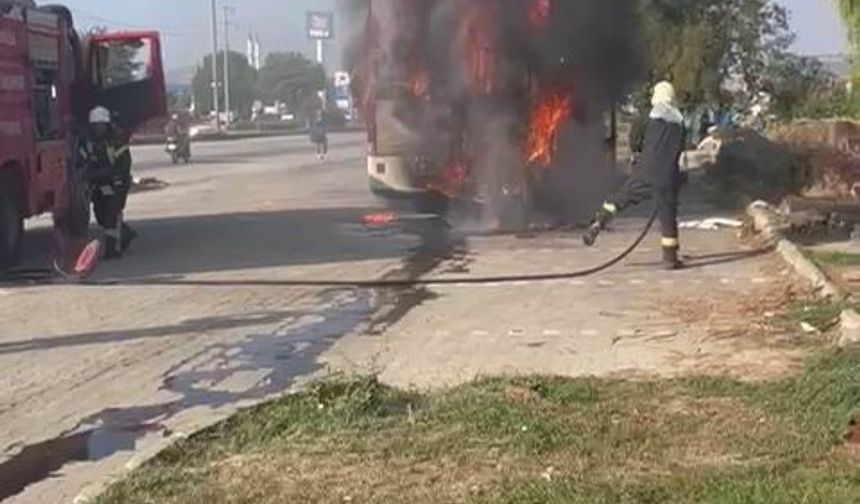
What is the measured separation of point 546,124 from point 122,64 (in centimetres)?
523

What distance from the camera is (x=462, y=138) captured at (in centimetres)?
1692

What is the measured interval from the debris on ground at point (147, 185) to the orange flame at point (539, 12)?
1242cm

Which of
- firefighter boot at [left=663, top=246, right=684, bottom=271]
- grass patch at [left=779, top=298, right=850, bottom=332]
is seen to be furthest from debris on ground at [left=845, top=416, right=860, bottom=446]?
firefighter boot at [left=663, top=246, right=684, bottom=271]

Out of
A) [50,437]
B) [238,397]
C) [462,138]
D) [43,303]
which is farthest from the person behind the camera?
[462,138]

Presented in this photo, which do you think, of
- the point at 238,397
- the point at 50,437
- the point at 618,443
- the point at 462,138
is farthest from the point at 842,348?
the point at 462,138

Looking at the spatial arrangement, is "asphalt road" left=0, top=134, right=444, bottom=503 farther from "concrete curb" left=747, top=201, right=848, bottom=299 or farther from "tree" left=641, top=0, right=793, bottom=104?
"tree" left=641, top=0, right=793, bottom=104

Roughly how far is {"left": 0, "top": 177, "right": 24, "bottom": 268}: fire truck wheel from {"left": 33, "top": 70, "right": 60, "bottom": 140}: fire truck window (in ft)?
2.76

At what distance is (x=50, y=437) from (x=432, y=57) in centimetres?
1058

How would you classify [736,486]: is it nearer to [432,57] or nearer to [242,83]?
[432,57]

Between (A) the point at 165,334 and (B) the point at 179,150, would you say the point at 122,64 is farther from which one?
(B) the point at 179,150

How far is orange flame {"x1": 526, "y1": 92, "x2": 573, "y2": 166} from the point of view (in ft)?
55.2

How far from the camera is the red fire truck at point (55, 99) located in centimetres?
1402

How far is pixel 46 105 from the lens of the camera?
15.2 m

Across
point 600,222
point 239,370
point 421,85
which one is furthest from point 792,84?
point 239,370
